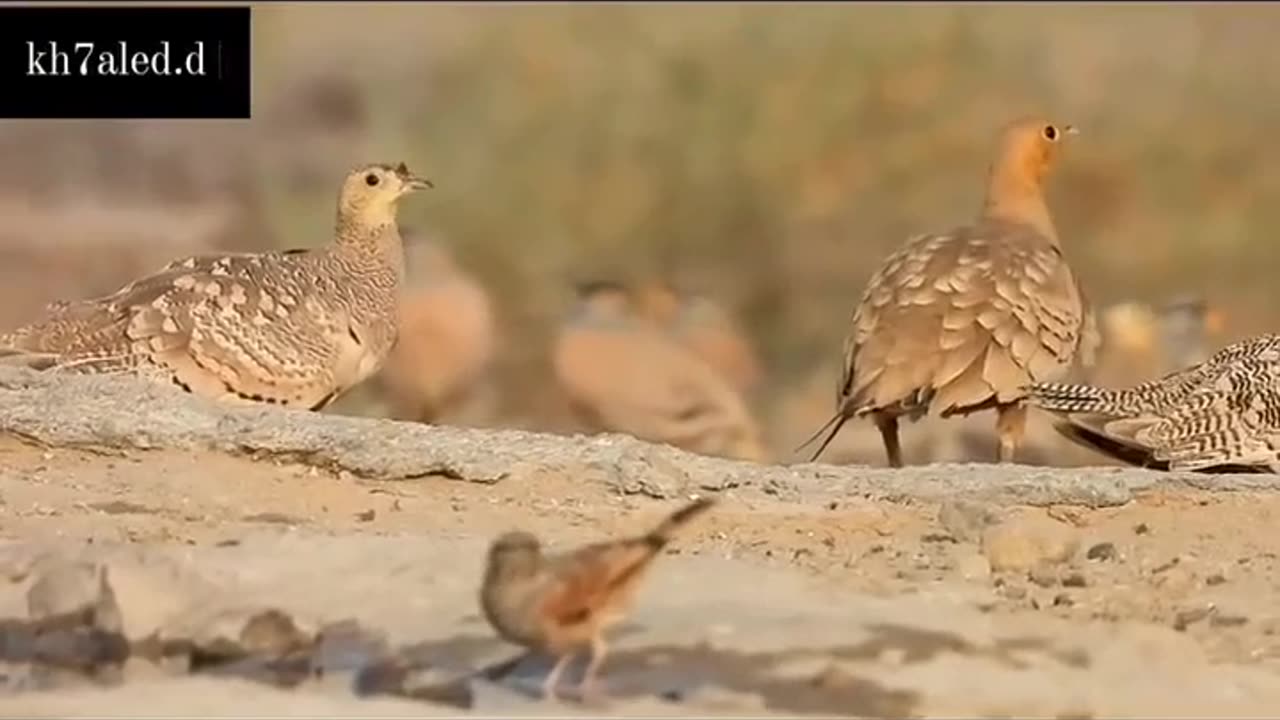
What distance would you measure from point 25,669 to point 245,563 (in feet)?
1.87

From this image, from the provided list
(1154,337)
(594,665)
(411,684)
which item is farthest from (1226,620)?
(1154,337)

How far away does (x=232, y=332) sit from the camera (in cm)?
635

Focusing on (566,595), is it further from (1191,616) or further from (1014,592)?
(1191,616)

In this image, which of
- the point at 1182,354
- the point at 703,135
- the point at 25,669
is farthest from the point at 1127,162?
the point at 25,669

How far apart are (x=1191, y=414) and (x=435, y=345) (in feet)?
9.81

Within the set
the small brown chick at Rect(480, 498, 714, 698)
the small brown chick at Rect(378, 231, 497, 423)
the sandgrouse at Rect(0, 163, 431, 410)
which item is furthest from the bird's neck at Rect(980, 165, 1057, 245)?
the small brown chick at Rect(480, 498, 714, 698)

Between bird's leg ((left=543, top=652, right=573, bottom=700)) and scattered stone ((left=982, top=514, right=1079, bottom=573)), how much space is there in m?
1.21

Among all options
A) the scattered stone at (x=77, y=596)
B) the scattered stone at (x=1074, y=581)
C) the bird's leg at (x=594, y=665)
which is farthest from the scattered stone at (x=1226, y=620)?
the scattered stone at (x=77, y=596)

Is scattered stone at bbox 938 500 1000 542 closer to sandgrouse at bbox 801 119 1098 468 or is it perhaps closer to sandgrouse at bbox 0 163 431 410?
sandgrouse at bbox 801 119 1098 468

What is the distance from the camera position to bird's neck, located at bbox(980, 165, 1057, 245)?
7.59 m

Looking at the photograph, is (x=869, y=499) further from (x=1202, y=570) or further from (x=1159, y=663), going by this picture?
(x=1159, y=663)

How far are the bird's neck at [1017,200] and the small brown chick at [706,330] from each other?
111 centimetres

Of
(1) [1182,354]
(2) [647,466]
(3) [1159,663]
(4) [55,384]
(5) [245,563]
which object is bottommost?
(3) [1159,663]

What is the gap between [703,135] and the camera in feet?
28.7
